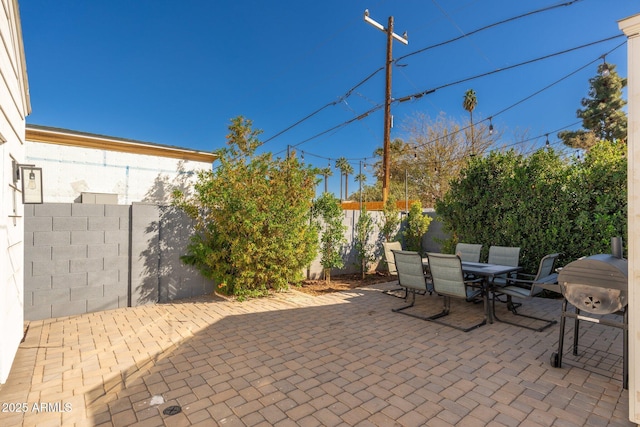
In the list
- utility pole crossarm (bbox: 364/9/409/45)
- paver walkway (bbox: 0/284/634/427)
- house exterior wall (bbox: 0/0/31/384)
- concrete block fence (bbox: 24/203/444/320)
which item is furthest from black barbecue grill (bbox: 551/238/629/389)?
utility pole crossarm (bbox: 364/9/409/45)

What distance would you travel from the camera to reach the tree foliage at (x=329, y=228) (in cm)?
716

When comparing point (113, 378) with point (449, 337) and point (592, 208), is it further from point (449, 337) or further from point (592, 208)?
point (592, 208)

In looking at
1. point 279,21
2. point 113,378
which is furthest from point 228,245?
point 279,21

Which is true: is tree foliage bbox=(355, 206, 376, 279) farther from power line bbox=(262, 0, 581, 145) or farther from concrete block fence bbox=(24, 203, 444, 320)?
power line bbox=(262, 0, 581, 145)

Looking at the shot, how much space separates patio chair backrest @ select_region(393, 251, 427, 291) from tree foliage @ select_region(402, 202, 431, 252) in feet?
13.4

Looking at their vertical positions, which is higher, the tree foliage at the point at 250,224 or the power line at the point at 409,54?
the power line at the point at 409,54

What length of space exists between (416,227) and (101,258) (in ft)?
24.6

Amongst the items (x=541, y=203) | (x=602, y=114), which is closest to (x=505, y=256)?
(x=541, y=203)

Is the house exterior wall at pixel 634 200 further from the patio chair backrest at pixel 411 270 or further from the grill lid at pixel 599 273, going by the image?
the patio chair backrest at pixel 411 270

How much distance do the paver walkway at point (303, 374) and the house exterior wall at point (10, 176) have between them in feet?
1.27

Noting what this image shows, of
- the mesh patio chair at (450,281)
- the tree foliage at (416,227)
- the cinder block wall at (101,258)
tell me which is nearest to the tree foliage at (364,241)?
the tree foliage at (416,227)

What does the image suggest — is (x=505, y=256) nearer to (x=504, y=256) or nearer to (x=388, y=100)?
(x=504, y=256)

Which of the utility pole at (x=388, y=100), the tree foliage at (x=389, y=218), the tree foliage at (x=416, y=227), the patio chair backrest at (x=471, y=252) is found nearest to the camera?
the patio chair backrest at (x=471, y=252)

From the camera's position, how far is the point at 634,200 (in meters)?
2.19
